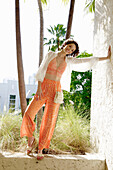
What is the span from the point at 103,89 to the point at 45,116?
0.85 m

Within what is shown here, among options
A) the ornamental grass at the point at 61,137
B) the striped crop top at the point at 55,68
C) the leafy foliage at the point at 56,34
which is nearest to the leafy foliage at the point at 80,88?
the leafy foliage at the point at 56,34

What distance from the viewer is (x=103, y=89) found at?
102 inches

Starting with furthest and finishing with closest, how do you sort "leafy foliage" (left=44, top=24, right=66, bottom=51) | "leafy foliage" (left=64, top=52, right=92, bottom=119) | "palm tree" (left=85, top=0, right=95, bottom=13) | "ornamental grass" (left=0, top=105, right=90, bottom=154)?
"leafy foliage" (left=64, top=52, right=92, bottom=119), "palm tree" (left=85, top=0, right=95, bottom=13), "leafy foliage" (left=44, top=24, right=66, bottom=51), "ornamental grass" (left=0, top=105, right=90, bottom=154)

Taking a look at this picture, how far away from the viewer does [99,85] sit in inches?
109

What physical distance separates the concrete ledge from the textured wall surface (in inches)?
7.6

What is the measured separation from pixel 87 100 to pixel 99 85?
6.48 ft

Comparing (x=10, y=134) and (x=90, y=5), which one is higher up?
(x=90, y=5)

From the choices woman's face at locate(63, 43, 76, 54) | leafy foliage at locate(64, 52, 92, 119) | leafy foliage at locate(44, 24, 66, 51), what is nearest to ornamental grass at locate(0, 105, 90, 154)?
woman's face at locate(63, 43, 76, 54)

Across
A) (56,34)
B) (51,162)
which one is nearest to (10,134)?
(51,162)

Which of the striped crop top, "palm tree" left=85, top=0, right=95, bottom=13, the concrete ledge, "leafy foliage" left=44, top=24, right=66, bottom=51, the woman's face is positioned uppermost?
"palm tree" left=85, top=0, right=95, bottom=13

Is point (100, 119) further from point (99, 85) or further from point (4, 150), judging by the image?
point (4, 150)

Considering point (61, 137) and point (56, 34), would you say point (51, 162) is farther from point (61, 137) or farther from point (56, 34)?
point (56, 34)

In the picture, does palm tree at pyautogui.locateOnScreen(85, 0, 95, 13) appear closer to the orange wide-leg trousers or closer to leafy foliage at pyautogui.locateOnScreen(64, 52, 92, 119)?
leafy foliage at pyautogui.locateOnScreen(64, 52, 92, 119)

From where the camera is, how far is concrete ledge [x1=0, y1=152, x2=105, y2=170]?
238 centimetres
